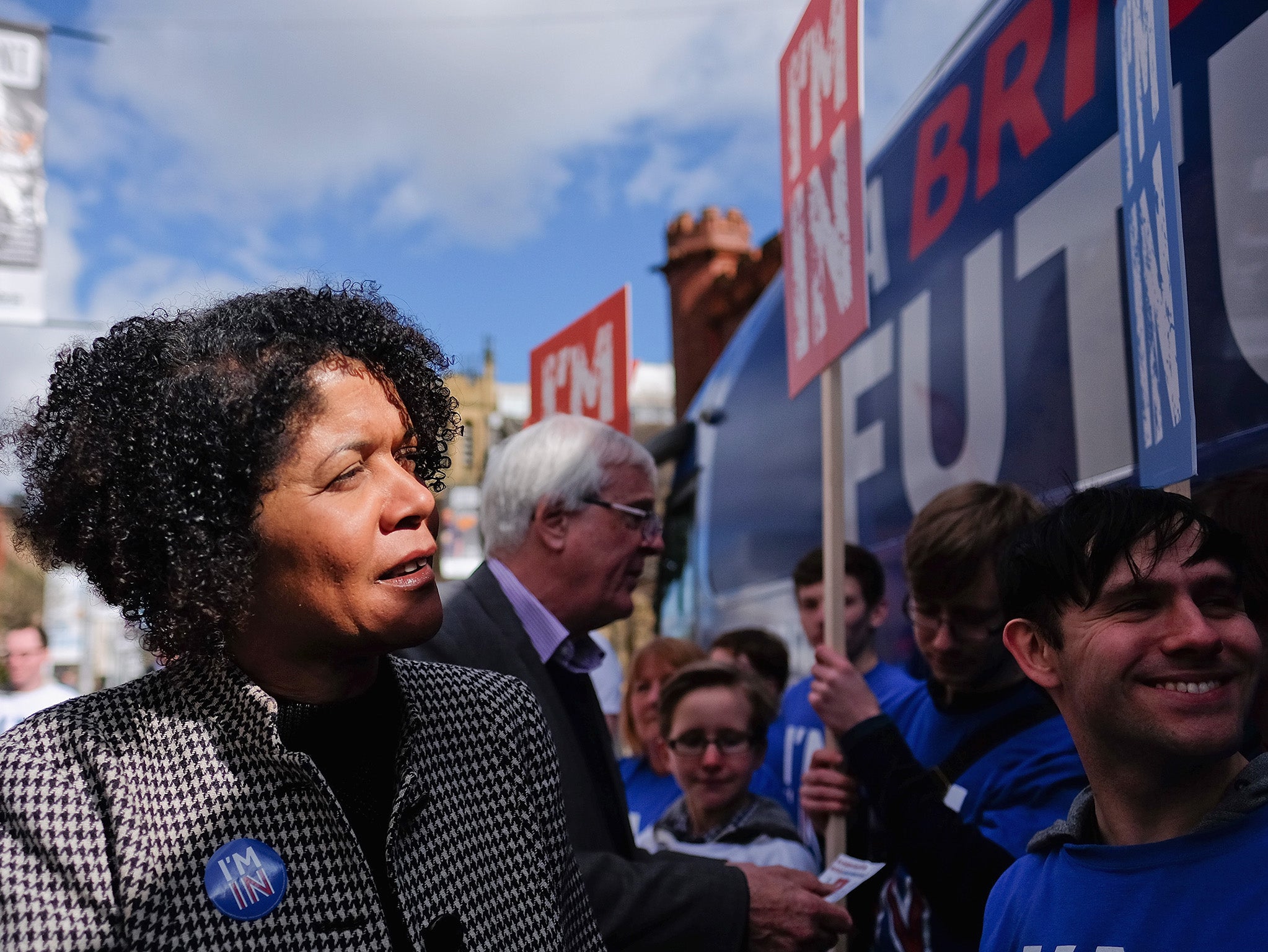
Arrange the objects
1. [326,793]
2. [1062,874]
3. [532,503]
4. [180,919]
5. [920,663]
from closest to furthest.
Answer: [180,919] < [326,793] < [1062,874] < [532,503] < [920,663]

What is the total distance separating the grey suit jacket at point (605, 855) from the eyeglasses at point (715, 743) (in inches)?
28.9

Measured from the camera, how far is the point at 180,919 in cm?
114

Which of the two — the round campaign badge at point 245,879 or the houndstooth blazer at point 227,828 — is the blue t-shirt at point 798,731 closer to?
the houndstooth blazer at point 227,828

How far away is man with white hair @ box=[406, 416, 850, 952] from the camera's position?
6.33 ft

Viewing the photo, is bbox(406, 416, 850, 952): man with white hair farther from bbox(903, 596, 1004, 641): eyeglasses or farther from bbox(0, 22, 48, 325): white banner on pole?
bbox(0, 22, 48, 325): white banner on pole

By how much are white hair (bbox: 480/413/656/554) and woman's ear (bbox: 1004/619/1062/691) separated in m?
1.22

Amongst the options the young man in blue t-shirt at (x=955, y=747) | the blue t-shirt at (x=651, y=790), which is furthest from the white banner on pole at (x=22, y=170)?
the young man in blue t-shirt at (x=955, y=747)

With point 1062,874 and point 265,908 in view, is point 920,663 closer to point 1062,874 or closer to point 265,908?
point 1062,874

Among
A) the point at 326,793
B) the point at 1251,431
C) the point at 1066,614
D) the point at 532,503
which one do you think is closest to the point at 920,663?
the point at 532,503

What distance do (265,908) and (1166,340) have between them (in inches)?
51.2

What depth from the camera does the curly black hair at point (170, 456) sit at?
1282 millimetres

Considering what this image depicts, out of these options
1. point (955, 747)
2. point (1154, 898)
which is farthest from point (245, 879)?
point (955, 747)

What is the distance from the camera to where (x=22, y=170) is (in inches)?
259

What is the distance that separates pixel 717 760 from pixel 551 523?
859 mm
